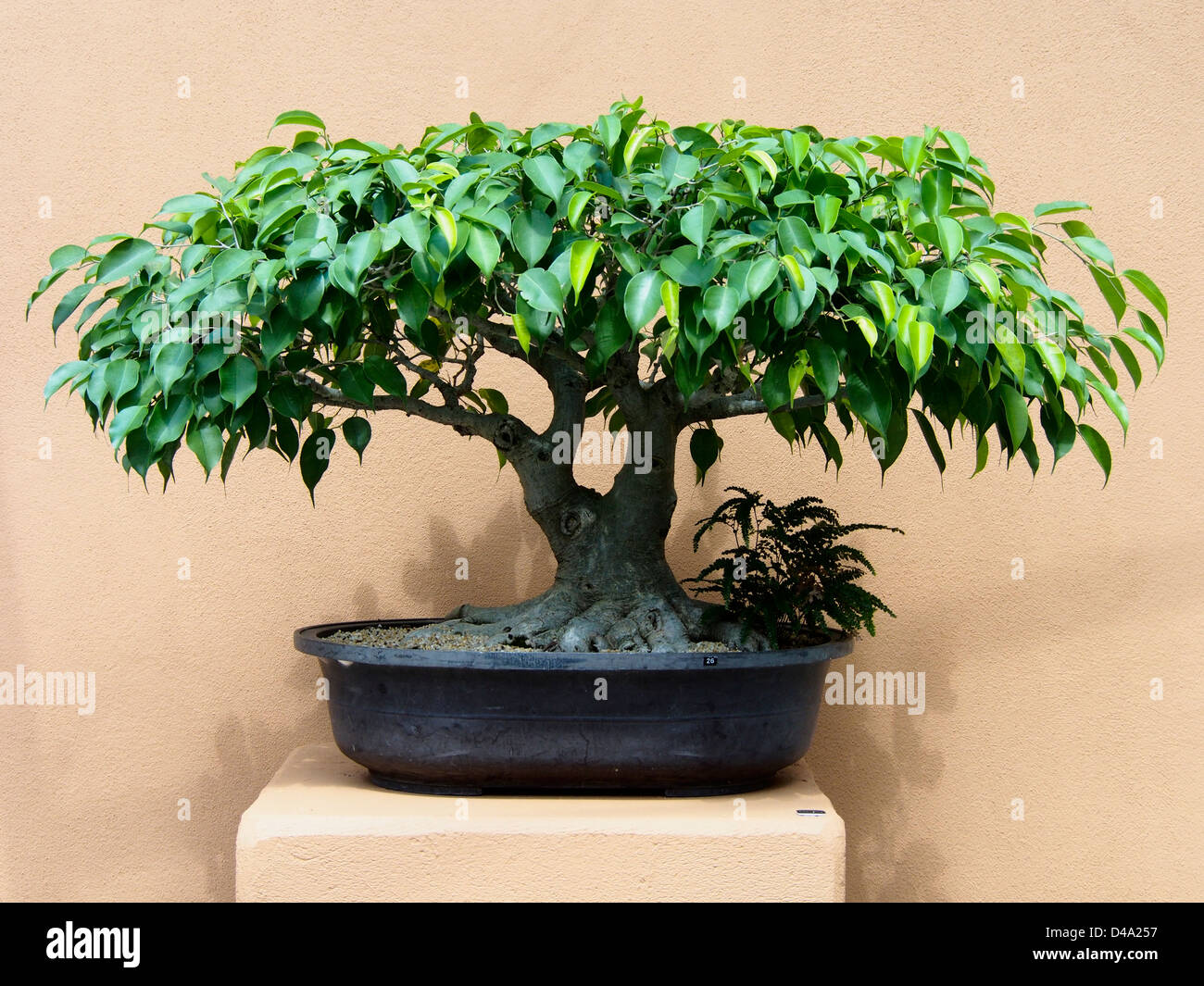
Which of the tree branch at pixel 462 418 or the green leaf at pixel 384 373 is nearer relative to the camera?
the green leaf at pixel 384 373

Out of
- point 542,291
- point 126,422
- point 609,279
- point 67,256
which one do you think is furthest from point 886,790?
point 67,256

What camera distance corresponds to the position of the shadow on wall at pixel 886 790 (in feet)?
6.14

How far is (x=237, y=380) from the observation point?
112 cm

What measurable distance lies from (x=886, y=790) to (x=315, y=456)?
1049mm

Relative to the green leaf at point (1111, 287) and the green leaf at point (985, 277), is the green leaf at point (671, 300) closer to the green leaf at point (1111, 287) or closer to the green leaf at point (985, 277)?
the green leaf at point (985, 277)

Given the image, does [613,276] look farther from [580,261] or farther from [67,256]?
[67,256]

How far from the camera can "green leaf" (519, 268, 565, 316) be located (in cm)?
105

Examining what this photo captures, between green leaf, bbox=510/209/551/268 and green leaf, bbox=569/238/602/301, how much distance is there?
0.03 metres

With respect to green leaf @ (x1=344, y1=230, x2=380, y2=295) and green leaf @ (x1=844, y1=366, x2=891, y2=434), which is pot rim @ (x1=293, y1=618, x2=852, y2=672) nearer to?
green leaf @ (x1=844, y1=366, x2=891, y2=434)

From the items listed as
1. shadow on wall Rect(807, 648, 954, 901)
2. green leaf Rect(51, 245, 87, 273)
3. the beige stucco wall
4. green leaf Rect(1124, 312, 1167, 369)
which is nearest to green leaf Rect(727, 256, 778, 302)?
green leaf Rect(1124, 312, 1167, 369)

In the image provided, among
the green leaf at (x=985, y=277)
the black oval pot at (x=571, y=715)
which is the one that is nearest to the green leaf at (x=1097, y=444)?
the green leaf at (x=985, y=277)

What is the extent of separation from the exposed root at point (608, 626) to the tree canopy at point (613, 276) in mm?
323

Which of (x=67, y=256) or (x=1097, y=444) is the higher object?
(x=67, y=256)
